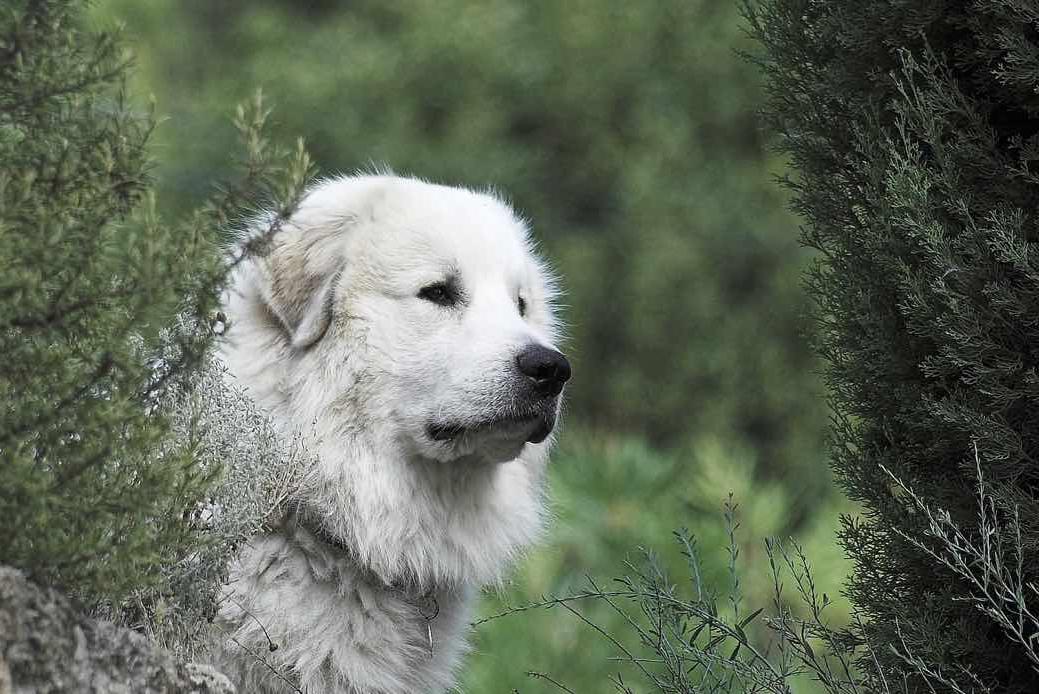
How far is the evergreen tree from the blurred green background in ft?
23.4

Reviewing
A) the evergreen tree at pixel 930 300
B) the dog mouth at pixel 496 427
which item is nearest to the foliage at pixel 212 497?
the dog mouth at pixel 496 427

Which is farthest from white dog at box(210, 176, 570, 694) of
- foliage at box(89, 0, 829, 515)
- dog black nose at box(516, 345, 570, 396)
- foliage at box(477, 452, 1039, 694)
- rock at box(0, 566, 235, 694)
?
foliage at box(89, 0, 829, 515)

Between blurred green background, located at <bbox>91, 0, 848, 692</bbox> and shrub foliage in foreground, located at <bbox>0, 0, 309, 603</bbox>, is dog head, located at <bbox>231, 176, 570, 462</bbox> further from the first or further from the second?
blurred green background, located at <bbox>91, 0, 848, 692</bbox>

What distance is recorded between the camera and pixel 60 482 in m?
2.40

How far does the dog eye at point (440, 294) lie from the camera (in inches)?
161

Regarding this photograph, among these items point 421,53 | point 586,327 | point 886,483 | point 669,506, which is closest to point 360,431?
point 886,483

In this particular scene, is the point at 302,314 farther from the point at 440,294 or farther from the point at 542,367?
the point at 542,367

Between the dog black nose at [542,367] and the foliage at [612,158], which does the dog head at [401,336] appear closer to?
the dog black nose at [542,367]

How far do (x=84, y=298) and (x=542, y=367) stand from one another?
1741 millimetres

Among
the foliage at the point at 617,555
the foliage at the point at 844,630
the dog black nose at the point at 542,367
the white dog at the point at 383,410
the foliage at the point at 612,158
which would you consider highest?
the foliage at the point at 844,630

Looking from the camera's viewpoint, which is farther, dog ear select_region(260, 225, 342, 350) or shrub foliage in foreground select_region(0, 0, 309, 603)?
dog ear select_region(260, 225, 342, 350)

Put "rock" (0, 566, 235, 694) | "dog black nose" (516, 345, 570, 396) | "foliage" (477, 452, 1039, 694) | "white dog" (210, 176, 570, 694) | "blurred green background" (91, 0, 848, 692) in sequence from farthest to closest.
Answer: "blurred green background" (91, 0, 848, 692) < "dog black nose" (516, 345, 570, 396) < "white dog" (210, 176, 570, 694) < "foliage" (477, 452, 1039, 694) < "rock" (0, 566, 235, 694)

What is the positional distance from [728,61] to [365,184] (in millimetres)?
11572

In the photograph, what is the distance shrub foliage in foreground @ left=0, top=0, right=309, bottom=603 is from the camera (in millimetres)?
2363
